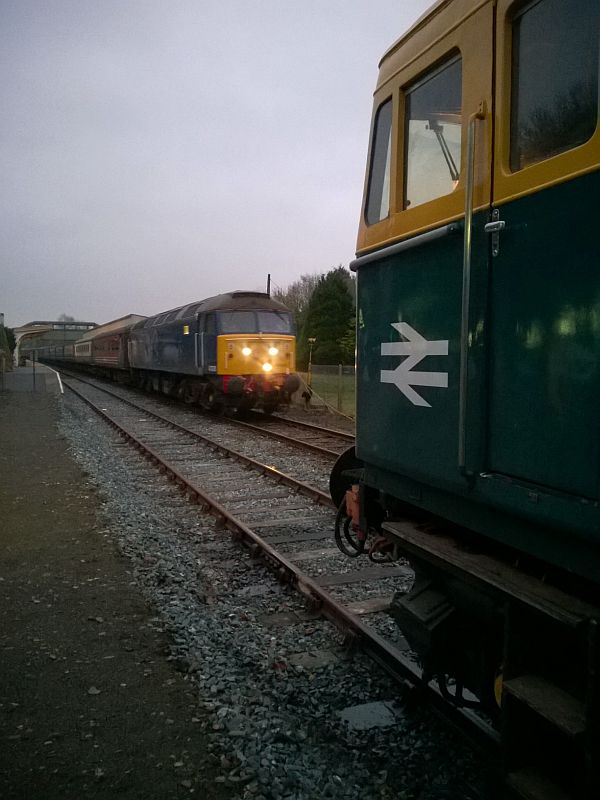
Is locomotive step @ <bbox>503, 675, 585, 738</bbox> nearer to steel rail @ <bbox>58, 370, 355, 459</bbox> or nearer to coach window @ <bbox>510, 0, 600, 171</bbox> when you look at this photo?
coach window @ <bbox>510, 0, 600, 171</bbox>

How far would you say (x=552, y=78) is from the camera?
2312 millimetres

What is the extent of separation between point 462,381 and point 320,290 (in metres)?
37.4

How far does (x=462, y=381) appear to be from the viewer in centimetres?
262

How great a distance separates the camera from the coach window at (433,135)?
2.89 meters

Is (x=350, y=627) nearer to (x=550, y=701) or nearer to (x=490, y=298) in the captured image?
(x=550, y=701)

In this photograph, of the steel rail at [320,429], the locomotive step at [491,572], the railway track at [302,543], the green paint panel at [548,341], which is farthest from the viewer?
the steel rail at [320,429]

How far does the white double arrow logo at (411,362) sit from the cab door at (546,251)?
377 mm

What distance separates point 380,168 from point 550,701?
2.68 m

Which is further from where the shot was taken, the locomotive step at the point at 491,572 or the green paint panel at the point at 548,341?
the locomotive step at the point at 491,572

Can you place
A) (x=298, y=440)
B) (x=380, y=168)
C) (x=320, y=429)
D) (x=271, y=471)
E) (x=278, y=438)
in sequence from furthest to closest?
(x=320, y=429), (x=278, y=438), (x=298, y=440), (x=271, y=471), (x=380, y=168)

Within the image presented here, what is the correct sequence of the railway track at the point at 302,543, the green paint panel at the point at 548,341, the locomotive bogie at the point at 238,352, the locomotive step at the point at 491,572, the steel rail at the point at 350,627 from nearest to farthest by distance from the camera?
the green paint panel at the point at 548,341, the locomotive step at the point at 491,572, the steel rail at the point at 350,627, the railway track at the point at 302,543, the locomotive bogie at the point at 238,352

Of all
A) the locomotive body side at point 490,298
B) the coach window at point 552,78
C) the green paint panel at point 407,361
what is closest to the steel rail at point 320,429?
the green paint panel at point 407,361

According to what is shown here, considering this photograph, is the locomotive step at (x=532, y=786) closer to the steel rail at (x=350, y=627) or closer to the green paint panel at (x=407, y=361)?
the steel rail at (x=350, y=627)

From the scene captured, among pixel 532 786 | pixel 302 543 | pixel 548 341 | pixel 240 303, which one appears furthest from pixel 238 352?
pixel 532 786
